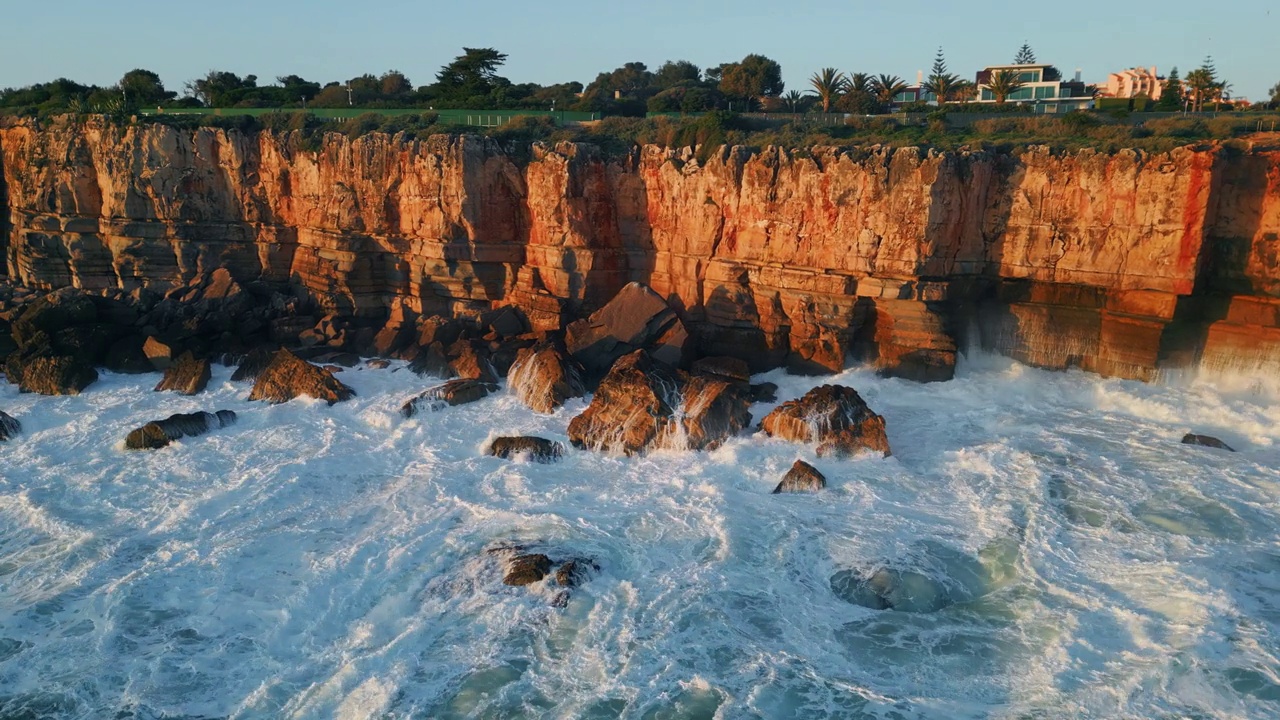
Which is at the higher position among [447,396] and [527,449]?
[447,396]

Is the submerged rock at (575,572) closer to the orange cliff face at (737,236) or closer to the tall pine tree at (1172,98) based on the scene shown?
the orange cliff face at (737,236)

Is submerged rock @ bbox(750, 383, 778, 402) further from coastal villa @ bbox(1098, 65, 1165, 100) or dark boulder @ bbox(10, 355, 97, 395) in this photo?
coastal villa @ bbox(1098, 65, 1165, 100)

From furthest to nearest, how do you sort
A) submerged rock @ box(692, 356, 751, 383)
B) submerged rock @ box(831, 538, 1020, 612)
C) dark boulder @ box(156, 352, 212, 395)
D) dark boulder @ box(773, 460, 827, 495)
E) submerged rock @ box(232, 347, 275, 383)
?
submerged rock @ box(232, 347, 275, 383) → dark boulder @ box(156, 352, 212, 395) → submerged rock @ box(692, 356, 751, 383) → dark boulder @ box(773, 460, 827, 495) → submerged rock @ box(831, 538, 1020, 612)

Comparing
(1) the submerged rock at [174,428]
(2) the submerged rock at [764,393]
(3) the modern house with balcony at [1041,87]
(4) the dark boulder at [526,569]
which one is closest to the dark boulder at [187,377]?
(1) the submerged rock at [174,428]

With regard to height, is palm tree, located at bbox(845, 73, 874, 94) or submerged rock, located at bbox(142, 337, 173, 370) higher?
palm tree, located at bbox(845, 73, 874, 94)

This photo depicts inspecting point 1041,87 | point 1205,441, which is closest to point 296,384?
point 1205,441

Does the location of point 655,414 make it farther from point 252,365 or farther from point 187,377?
point 187,377

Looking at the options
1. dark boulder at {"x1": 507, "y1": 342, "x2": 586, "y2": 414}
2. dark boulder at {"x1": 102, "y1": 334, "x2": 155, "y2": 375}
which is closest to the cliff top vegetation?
dark boulder at {"x1": 507, "y1": 342, "x2": 586, "y2": 414}
